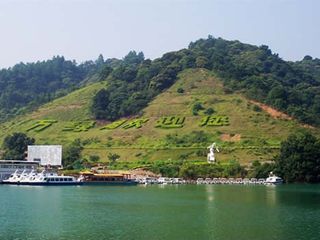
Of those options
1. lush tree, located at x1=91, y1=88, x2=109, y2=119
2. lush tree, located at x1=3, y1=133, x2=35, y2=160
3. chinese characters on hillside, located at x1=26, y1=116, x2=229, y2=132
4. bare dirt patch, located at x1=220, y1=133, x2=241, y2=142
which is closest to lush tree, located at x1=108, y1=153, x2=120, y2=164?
chinese characters on hillside, located at x1=26, y1=116, x2=229, y2=132

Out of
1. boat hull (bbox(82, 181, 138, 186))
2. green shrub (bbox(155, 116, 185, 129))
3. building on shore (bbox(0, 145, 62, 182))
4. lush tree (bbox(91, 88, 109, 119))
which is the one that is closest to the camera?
boat hull (bbox(82, 181, 138, 186))

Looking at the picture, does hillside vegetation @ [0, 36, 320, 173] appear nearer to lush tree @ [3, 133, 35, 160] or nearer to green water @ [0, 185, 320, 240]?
lush tree @ [3, 133, 35, 160]

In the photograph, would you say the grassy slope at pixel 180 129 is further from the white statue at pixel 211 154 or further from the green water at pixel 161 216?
the green water at pixel 161 216

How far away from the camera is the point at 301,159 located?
4099 inches

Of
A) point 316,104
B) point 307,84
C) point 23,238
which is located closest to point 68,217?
point 23,238

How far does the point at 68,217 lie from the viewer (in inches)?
2124

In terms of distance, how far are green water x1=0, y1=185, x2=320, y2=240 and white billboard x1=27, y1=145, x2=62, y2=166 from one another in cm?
4189

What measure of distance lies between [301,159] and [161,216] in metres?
55.1

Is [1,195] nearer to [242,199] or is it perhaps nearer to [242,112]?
[242,199]

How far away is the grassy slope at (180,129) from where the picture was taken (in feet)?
400

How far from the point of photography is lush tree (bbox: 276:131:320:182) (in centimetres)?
10356

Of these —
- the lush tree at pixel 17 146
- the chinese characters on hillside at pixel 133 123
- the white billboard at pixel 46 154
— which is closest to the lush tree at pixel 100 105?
the chinese characters on hillside at pixel 133 123

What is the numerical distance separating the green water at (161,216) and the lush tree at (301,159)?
1073 inches

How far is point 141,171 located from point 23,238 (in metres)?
74.2
